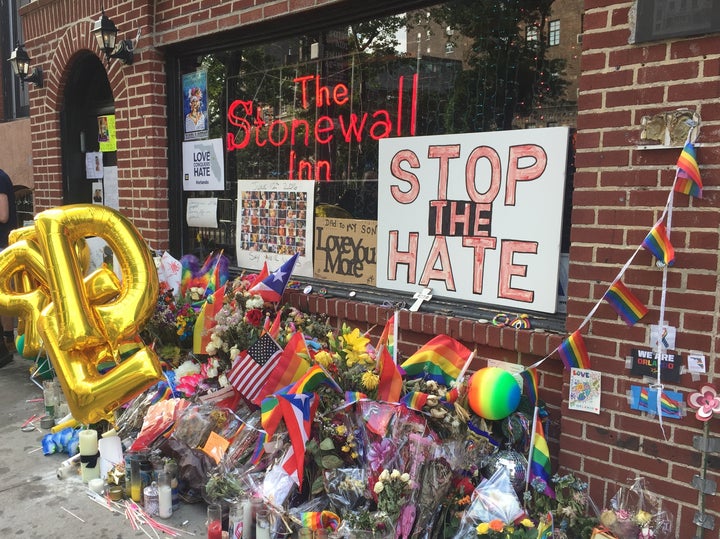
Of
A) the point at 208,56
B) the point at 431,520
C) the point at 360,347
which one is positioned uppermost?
the point at 208,56

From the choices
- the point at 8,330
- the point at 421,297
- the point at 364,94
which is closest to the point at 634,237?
the point at 421,297

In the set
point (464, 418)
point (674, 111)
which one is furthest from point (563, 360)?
point (674, 111)

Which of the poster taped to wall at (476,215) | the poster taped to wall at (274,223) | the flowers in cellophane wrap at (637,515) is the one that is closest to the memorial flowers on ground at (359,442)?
the flowers in cellophane wrap at (637,515)

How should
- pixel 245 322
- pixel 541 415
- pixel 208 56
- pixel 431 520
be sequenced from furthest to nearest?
pixel 208 56 → pixel 245 322 → pixel 541 415 → pixel 431 520

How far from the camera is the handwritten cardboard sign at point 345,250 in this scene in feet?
13.2

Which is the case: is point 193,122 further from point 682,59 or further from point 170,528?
point 682,59

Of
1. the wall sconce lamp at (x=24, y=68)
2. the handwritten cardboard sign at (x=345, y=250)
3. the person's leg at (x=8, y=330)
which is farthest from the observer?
the wall sconce lamp at (x=24, y=68)

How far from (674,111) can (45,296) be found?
10.6 ft

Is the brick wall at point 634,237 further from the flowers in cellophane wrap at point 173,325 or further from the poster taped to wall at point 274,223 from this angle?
the flowers in cellophane wrap at point 173,325

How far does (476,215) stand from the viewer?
11.3 feet

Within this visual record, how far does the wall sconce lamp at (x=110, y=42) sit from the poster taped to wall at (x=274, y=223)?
162 centimetres

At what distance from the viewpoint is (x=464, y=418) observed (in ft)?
9.50

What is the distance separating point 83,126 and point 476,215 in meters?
4.86

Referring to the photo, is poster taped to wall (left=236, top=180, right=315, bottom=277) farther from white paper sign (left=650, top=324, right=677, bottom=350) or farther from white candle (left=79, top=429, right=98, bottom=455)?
white paper sign (left=650, top=324, right=677, bottom=350)
